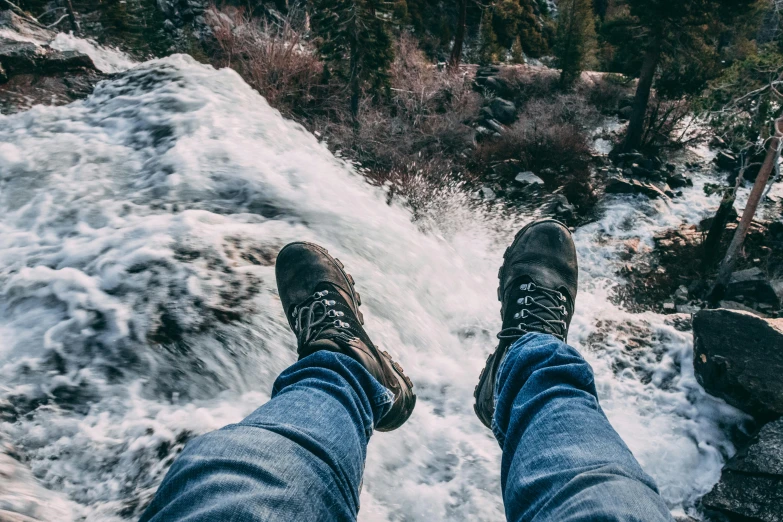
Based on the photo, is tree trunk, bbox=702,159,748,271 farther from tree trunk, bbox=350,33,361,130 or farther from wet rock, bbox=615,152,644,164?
tree trunk, bbox=350,33,361,130

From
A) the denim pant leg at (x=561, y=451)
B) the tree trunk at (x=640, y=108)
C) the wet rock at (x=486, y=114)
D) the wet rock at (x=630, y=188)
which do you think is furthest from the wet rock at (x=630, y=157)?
the denim pant leg at (x=561, y=451)

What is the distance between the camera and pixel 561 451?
3.75 feet

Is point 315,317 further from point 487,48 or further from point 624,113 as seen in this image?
point 487,48

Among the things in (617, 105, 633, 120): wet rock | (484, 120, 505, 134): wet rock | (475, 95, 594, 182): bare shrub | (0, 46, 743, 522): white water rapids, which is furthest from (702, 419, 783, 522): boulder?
(617, 105, 633, 120): wet rock

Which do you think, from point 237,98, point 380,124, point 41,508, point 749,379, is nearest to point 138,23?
point 380,124

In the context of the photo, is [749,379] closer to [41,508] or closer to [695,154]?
[41,508]

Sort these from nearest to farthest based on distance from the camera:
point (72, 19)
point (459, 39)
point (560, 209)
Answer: point (560, 209), point (72, 19), point (459, 39)

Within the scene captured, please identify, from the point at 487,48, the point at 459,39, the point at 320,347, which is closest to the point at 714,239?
the point at 320,347

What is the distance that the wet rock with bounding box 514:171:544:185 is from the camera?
738 cm

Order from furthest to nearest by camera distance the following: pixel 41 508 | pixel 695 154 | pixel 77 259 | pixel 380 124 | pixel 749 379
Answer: pixel 695 154 → pixel 380 124 → pixel 749 379 → pixel 77 259 → pixel 41 508

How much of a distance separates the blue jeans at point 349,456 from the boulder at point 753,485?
5.25 feet

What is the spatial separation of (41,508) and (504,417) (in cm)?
160

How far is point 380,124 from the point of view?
28.9 ft

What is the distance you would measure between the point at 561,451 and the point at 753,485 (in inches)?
76.4
